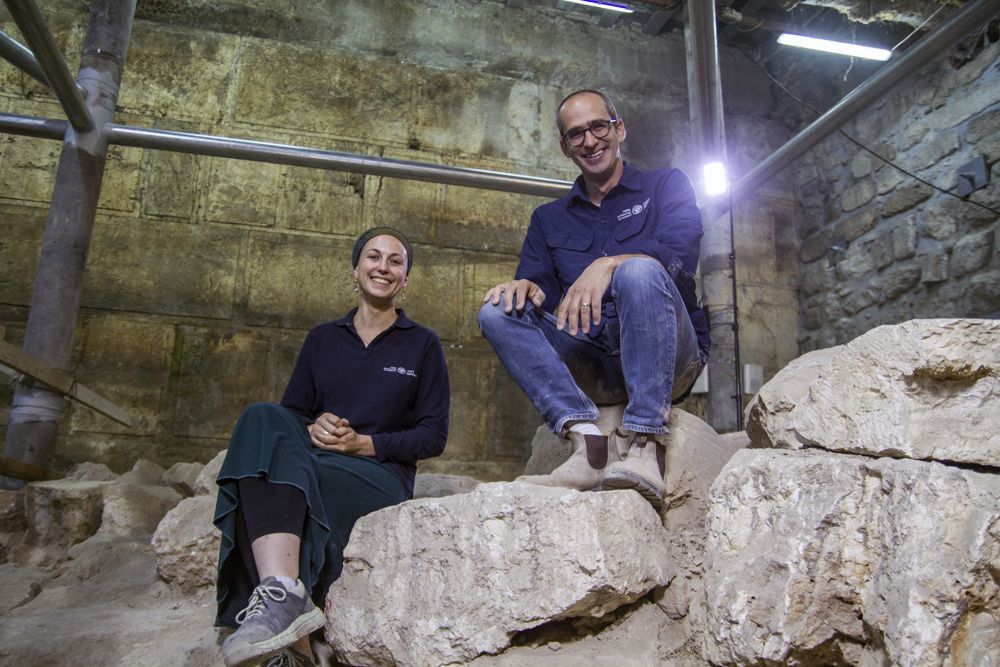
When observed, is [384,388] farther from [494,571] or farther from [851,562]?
[851,562]

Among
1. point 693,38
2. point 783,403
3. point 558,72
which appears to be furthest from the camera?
point 558,72

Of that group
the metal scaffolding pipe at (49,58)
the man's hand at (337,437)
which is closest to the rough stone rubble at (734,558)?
the man's hand at (337,437)

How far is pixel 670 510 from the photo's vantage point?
190cm

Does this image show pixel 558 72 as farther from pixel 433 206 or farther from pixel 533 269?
pixel 533 269

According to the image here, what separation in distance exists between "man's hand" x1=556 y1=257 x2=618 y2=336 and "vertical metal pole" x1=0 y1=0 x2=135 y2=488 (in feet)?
6.63

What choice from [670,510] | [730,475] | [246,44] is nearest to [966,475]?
[730,475]

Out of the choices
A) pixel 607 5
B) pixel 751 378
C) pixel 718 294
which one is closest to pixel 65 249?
pixel 718 294

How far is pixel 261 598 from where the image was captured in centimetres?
156

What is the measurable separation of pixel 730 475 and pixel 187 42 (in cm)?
415

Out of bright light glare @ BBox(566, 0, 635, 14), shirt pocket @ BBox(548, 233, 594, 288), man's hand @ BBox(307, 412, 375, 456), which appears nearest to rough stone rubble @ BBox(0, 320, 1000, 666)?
man's hand @ BBox(307, 412, 375, 456)

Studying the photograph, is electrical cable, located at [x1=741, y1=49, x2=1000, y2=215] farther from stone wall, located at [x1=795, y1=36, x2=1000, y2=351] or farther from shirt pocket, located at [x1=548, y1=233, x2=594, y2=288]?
shirt pocket, located at [x1=548, y1=233, x2=594, y2=288]

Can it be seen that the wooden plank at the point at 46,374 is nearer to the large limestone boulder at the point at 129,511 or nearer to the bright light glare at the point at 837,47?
the large limestone boulder at the point at 129,511

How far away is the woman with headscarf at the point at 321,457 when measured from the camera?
163 cm

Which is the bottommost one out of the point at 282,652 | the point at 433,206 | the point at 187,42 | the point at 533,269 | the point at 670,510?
the point at 282,652
